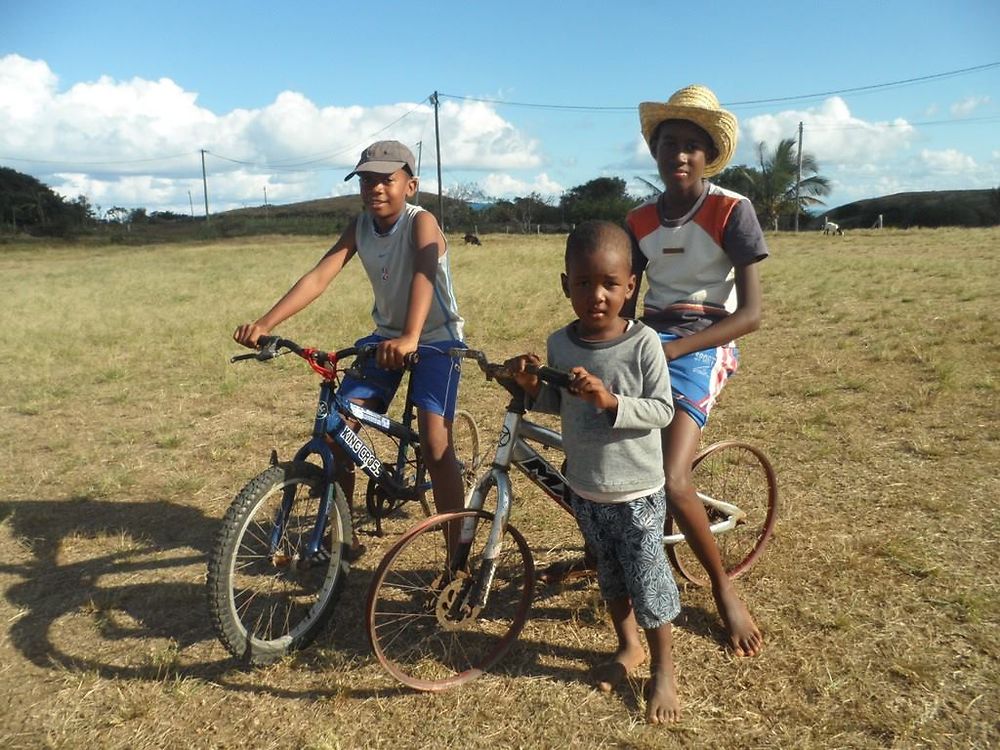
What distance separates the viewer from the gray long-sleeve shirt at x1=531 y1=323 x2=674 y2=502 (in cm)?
257

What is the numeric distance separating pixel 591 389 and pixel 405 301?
1464mm

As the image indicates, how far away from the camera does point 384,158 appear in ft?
11.1

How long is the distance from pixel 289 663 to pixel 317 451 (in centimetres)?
90

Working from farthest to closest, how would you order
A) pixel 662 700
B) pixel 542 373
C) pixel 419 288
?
1. pixel 419 288
2. pixel 662 700
3. pixel 542 373

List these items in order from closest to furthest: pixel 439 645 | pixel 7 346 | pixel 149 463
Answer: pixel 439 645
pixel 149 463
pixel 7 346

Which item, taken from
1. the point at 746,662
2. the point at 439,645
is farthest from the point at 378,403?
the point at 746,662

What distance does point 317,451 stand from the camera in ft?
10.4

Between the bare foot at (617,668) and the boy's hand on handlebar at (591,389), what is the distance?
121 cm

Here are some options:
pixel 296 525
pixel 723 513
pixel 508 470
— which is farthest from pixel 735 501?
pixel 296 525

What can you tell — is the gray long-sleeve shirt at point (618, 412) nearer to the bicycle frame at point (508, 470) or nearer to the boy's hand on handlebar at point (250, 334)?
the bicycle frame at point (508, 470)

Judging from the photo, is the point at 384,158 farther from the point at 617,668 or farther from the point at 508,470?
the point at 617,668

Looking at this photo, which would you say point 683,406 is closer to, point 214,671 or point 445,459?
point 445,459

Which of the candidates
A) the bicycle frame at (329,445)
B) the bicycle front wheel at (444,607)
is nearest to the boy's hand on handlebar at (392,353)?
the bicycle frame at (329,445)

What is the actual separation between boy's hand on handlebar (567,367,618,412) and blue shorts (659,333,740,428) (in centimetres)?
74
